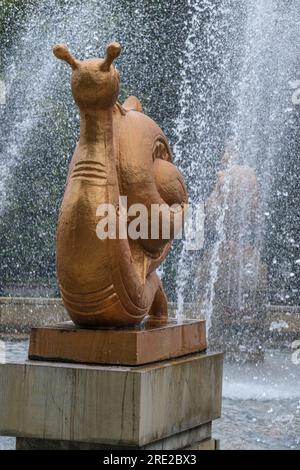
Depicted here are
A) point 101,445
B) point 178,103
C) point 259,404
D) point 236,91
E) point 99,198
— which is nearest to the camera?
point 101,445

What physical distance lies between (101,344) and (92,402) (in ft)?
0.97

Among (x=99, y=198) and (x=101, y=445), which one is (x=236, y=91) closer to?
(x=99, y=198)

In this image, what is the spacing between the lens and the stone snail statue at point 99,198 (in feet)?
15.4

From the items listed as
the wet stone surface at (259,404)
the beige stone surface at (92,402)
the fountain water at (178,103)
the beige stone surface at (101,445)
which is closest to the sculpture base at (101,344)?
the beige stone surface at (92,402)

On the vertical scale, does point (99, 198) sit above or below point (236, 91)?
below

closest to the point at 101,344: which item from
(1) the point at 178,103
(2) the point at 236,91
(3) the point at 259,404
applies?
(3) the point at 259,404

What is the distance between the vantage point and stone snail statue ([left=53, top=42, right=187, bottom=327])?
470 centimetres

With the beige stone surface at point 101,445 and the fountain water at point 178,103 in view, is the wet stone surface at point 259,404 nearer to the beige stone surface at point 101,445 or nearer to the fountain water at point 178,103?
the beige stone surface at point 101,445

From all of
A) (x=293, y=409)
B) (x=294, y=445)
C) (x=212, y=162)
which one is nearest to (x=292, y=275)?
(x=212, y=162)

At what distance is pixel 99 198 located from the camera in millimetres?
4711

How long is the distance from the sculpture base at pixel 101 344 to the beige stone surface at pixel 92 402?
69 millimetres

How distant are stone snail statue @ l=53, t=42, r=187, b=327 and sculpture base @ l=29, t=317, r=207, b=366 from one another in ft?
0.33

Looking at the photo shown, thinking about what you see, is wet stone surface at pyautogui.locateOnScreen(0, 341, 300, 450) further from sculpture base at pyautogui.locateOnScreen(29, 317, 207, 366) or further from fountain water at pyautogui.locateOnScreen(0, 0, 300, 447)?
fountain water at pyautogui.locateOnScreen(0, 0, 300, 447)

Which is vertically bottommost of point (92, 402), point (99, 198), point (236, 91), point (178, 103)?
point (92, 402)
